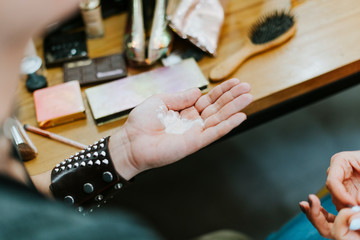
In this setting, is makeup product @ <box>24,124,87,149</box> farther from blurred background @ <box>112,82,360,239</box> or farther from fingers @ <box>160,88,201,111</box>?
blurred background @ <box>112,82,360,239</box>

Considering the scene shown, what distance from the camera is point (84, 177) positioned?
0.70m

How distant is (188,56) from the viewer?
0.89 meters

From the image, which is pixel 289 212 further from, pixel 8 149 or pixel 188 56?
pixel 8 149

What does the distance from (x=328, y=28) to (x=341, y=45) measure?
0.07m

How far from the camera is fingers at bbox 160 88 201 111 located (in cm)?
75

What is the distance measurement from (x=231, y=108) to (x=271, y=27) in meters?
0.28

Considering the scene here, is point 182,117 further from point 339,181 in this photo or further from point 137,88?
point 339,181

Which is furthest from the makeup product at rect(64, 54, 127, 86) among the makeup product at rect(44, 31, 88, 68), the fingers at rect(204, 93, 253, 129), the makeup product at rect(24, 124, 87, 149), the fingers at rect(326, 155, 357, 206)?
the fingers at rect(326, 155, 357, 206)

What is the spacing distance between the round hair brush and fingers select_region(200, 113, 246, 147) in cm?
15

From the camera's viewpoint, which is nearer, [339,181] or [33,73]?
[339,181]

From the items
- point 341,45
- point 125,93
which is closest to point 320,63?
point 341,45

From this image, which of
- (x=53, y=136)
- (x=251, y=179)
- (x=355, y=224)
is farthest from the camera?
(x=251, y=179)

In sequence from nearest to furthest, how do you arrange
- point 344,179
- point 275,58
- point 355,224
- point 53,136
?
point 355,224
point 344,179
point 53,136
point 275,58

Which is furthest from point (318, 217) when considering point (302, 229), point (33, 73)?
point (33, 73)
